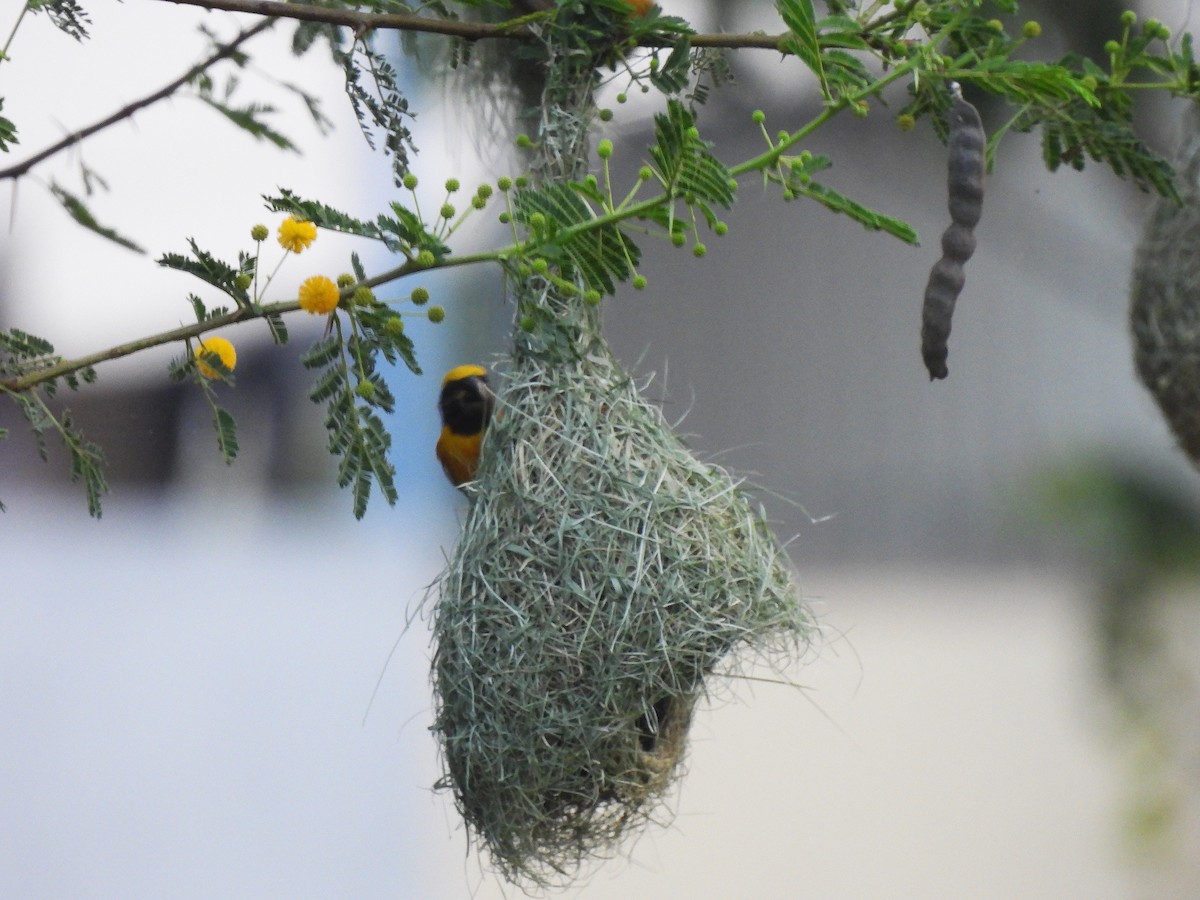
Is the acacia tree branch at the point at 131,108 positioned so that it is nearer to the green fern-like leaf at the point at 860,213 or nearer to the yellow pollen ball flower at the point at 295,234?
the yellow pollen ball flower at the point at 295,234

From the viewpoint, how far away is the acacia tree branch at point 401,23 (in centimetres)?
79

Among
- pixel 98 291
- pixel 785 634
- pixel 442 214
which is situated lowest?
pixel 785 634

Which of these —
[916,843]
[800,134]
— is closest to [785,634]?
[800,134]

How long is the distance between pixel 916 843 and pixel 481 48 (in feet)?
4.27

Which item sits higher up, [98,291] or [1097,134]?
[1097,134]

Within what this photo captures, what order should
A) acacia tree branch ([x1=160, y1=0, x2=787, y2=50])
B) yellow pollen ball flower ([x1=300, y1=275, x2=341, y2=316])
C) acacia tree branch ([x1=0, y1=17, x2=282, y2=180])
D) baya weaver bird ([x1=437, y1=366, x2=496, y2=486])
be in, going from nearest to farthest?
yellow pollen ball flower ([x1=300, y1=275, x2=341, y2=316]) → acacia tree branch ([x1=160, y1=0, x2=787, y2=50]) → acacia tree branch ([x1=0, y1=17, x2=282, y2=180]) → baya weaver bird ([x1=437, y1=366, x2=496, y2=486])

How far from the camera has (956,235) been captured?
0.88 metres

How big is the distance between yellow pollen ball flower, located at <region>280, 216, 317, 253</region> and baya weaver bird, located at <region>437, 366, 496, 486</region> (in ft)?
1.28

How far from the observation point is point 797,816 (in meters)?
1.70

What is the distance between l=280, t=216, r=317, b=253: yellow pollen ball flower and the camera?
0.71m

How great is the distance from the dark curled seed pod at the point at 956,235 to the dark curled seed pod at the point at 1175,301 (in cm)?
46

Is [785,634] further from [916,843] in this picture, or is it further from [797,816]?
[916,843]

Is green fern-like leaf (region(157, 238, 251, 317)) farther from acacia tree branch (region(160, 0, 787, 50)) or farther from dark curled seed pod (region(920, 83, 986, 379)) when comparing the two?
dark curled seed pod (region(920, 83, 986, 379))

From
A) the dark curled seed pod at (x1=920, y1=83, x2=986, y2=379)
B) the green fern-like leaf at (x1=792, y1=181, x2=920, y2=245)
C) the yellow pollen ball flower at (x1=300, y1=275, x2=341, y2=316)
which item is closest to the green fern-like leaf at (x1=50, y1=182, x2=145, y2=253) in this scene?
the yellow pollen ball flower at (x1=300, y1=275, x2=341, y2=316)
